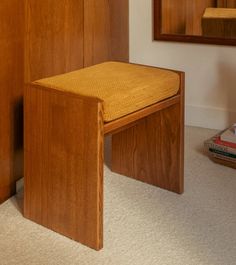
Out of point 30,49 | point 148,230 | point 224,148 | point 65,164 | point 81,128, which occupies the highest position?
point 30,49

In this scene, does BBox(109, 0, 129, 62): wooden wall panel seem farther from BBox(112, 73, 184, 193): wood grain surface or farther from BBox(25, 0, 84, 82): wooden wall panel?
BBox(112, 73, 184, 193): wood grain surface

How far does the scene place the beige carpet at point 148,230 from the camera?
147cm

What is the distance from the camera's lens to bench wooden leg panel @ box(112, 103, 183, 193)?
1825 millimetres

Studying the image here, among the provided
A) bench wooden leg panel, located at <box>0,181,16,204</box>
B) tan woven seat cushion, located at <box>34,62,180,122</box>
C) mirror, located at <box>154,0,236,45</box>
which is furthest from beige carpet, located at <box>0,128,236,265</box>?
mirror, located at <box>154,0,236,45</box>

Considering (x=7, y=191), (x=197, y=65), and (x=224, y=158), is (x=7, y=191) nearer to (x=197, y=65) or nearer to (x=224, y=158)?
(x=224, y=158)

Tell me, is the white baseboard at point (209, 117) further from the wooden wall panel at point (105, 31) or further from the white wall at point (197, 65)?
the wooden wall panel at point (105, 31)

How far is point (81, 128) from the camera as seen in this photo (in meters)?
1.47

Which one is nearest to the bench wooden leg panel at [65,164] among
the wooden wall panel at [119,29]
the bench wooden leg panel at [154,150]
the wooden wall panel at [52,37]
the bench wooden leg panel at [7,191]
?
the bench wooden leg panel at [7,191]

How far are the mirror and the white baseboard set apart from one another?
316 mm

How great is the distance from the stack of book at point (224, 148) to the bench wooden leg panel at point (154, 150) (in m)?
0.31

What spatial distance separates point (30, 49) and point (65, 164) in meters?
0.50

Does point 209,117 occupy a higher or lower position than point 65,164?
lower

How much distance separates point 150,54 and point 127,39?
133mm

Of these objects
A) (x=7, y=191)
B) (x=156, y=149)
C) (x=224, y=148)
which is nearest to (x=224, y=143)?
(x=224, y=148)
